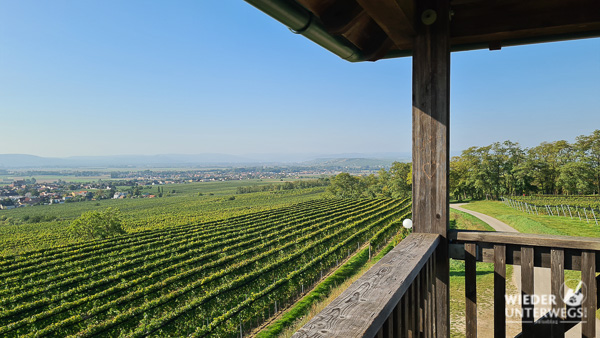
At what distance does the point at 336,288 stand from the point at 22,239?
101 feet

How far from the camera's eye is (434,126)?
146 cm

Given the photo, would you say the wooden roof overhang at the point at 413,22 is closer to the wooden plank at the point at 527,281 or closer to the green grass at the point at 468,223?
the wooden plank at the point at 527,281

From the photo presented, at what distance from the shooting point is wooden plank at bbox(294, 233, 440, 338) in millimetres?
592

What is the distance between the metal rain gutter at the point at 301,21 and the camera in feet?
3.09

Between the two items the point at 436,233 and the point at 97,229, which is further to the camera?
the point at 97,229

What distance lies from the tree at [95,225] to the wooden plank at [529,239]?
28.0m

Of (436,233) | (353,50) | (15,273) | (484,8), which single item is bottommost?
(15,273)

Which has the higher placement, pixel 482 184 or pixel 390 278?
pixel 390 278

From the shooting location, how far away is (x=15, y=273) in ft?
44.9

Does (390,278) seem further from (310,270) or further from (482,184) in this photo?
(482,184)

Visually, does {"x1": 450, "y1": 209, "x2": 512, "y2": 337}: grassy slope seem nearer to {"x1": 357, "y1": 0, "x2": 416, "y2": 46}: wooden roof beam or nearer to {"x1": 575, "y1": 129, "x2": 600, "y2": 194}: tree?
{"x1": 357, "y1": 0, "x2": 416, "y2": 46}: wooden roof beam

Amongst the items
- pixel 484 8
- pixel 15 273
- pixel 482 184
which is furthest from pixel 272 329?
pixel 482 184

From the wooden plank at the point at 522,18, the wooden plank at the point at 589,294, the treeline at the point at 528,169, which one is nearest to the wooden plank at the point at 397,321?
the wooden plank at the point at 589,294

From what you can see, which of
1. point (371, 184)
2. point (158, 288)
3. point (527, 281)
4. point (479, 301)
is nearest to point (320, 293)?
point (479, 301)
